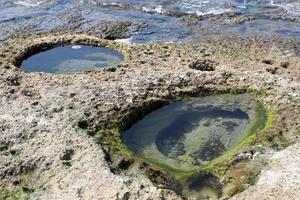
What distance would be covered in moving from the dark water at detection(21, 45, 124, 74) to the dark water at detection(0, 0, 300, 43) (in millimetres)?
3483

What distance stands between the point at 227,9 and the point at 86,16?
12378 mm

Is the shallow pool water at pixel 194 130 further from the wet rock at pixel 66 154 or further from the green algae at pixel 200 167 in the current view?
the wet rock at pixel 66 154

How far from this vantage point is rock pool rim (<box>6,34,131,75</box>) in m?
35.3

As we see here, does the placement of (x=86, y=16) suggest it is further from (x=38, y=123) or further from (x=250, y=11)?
(x=38, y=123)

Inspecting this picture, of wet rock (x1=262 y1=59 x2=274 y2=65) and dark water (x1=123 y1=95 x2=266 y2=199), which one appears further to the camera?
wet rock (x1=262 y1=59 x2=274 y2=65)

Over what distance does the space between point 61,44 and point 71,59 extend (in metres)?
3.06

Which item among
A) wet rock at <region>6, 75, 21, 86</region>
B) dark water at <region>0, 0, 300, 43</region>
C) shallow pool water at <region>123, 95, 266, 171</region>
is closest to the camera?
shallow pool water at <region>123, 95, 266, 171</region>

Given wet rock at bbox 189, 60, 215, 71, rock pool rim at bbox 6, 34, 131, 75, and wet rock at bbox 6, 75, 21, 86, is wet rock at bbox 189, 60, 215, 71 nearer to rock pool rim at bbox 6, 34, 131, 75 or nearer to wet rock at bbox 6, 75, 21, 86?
rock pool rim at bbox 6, 34, 131, 75

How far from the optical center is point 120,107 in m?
28.1

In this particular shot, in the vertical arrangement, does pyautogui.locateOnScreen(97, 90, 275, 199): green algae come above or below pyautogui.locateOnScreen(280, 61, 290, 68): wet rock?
below

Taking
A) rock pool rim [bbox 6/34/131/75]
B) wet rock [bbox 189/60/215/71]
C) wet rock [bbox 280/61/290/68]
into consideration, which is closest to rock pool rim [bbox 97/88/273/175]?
wet rock [bbox 189/60/215/71]

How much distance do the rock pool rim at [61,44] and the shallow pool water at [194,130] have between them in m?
7.86

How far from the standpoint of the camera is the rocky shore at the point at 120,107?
22.4 meters

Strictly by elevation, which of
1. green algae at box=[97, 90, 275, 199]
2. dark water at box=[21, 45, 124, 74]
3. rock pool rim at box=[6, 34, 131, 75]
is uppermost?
rock pool rim at box=[6, 34, 131, 75]
